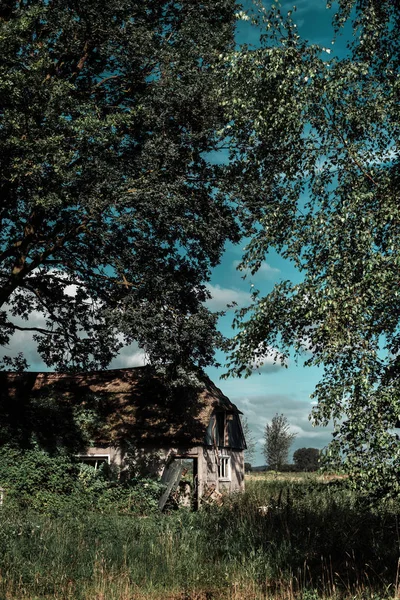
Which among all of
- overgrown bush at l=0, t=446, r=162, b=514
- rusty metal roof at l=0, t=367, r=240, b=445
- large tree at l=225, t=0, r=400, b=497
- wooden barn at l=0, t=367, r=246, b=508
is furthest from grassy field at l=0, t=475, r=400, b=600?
rusty metal roof at l=0, t=367, r=240, b=445

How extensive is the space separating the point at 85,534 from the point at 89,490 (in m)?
9.65

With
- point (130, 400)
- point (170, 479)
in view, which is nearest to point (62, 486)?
point (170, 479)

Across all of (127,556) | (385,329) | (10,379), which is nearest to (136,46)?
(385,329)

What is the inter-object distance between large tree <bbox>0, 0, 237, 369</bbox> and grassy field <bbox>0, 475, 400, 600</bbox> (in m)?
7.07

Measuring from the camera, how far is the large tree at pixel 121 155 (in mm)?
18188

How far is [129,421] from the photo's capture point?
90.8 feet

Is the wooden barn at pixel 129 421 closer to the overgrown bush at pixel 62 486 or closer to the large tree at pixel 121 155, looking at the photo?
the overgrown bush at pixel 62 486

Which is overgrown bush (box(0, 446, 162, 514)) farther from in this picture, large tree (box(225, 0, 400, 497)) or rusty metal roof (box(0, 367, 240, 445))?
large tree (box(225, 0, 400, 497))

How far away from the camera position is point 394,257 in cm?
953

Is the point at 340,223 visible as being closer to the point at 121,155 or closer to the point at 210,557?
the point at 210,557

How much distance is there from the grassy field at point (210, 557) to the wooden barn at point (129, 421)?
360 inches

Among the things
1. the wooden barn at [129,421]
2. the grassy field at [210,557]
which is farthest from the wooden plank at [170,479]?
the grassy field at [210,557]

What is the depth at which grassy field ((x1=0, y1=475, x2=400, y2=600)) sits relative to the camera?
32.3 ft

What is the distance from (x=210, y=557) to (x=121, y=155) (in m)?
13.7
